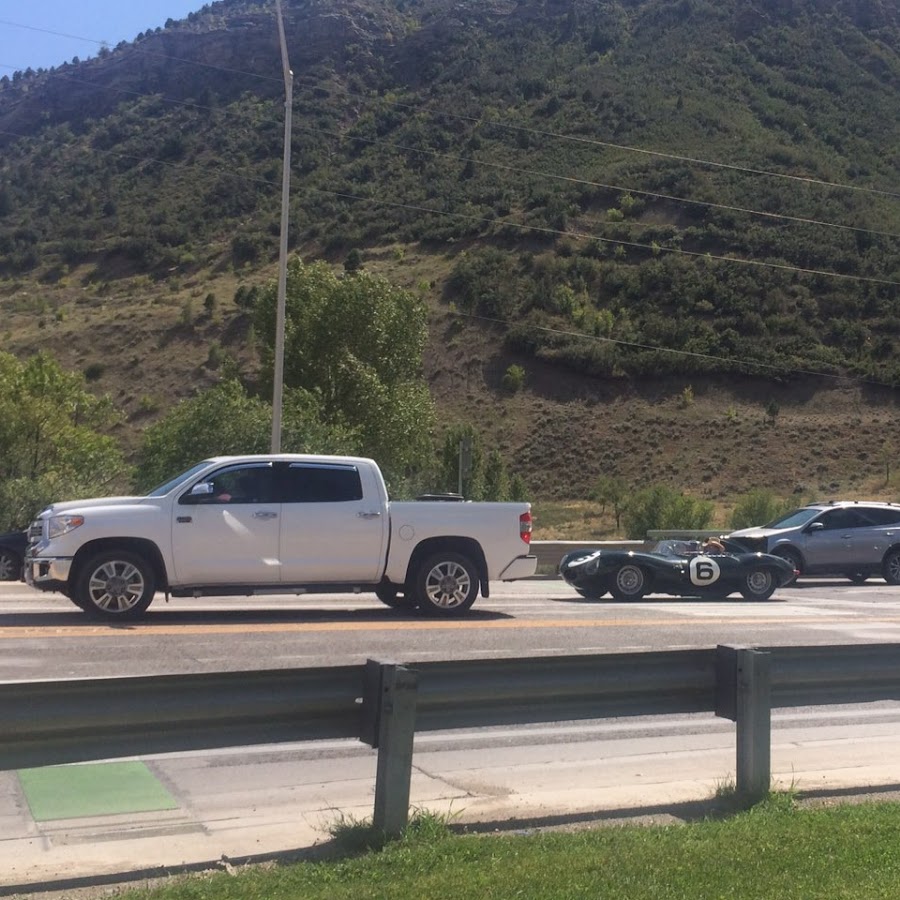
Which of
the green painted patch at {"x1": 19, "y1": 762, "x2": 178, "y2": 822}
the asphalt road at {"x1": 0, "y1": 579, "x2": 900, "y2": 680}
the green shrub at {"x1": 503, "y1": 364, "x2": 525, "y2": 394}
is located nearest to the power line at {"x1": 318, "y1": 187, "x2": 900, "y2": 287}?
the green shrub at {"x1": 503, "y1": 364, "x2": 525, "y2": 394}

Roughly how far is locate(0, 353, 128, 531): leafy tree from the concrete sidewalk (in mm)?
20178

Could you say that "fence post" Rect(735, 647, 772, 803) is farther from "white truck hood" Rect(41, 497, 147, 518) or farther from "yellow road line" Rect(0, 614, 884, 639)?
"white truck hood" Rect(41, 497, 147, 518)

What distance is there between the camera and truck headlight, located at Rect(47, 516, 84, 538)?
44.3 ft

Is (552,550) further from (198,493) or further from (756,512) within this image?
(198,493)

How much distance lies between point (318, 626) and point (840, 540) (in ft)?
45.7

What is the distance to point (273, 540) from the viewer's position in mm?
14156

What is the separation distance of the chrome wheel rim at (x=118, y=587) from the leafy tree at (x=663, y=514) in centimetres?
2592

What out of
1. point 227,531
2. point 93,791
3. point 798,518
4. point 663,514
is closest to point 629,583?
point 798,518

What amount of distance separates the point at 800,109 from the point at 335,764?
3384 inches

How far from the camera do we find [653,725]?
33.2ft

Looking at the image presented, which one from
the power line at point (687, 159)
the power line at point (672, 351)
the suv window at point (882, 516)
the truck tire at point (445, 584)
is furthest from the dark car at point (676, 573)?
the power line at point (687, 159)

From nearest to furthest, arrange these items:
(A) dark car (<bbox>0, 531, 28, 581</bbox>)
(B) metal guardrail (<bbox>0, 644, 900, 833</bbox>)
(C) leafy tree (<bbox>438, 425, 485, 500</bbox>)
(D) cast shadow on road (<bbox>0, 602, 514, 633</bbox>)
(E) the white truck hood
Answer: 1. (B) metal guardrail (<bbox>0, 644, 900, 833</bbox>)
2. (D) cast shadow on road (<bbox>0, 602, 514, 633</bbox>)
3. (E) the white truck hood
4. (A) dark car (<bbox>0, 531, 28, 581</bbox>)
5. (C) leafy tree (<bbox>438, 425, 485, 500</bbox>)

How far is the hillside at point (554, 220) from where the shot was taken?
60.0 m

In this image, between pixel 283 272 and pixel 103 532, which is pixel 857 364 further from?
pixel 103 532
